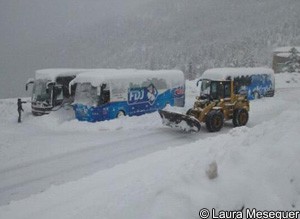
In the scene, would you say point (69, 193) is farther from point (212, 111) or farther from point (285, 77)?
point (285, 77)

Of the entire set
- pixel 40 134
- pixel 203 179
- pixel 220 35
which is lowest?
pixel 40 134

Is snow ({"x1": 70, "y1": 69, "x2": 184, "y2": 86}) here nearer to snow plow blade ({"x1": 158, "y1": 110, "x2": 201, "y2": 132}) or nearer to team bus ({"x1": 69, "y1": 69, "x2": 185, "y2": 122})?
team bus ({"x1": 69, "y1": 69, "x2": 185, "y2": 122})

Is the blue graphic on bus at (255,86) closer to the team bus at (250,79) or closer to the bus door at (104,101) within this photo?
the team bus at (250,79)

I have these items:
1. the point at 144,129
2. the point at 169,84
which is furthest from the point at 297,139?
the point at 169,84

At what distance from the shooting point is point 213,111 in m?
18.6

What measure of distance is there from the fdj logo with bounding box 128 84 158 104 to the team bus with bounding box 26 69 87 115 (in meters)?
5.15

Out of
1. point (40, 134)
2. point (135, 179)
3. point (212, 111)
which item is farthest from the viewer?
point (40, 134)

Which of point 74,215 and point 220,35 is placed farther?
point 220,35

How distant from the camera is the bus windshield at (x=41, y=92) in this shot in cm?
2583

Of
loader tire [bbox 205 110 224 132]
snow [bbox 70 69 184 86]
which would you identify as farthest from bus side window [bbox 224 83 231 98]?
snow [bbox 70 69 184 86]

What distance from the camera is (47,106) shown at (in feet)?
83.6

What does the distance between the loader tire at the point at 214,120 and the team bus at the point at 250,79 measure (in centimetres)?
923

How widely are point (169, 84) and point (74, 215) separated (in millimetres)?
18819

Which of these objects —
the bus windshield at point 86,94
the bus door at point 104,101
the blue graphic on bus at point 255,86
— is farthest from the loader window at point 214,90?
the blue graphic on bus at point 255,86
